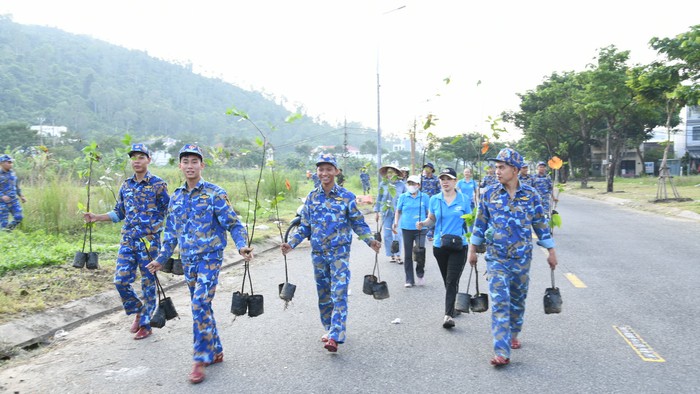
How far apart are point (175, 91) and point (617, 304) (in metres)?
145

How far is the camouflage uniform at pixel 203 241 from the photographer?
4.69 m

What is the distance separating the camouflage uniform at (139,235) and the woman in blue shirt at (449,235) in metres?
3.06

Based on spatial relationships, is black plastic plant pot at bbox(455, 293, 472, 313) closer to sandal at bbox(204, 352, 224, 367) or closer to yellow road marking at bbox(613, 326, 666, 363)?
yellow road marking at bbox(613, 326, 666, 363)

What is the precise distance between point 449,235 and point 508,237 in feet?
4.25

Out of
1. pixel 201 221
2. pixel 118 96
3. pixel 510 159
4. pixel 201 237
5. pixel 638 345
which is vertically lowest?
pixel 638 345

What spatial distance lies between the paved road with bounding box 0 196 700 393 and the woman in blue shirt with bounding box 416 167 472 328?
1.34 ft

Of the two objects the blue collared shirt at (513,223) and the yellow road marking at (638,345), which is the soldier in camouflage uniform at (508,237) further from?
the yellow road marking at (638,345)

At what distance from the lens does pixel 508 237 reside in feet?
16.0

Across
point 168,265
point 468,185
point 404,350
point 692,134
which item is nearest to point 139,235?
point 168,265

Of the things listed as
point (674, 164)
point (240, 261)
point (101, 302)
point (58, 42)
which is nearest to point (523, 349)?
point (101, 302)

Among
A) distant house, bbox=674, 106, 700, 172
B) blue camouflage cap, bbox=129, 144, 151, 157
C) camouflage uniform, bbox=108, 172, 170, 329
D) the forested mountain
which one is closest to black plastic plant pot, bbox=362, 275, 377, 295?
camouflage uniform, bbox=108, 172, 170, 329

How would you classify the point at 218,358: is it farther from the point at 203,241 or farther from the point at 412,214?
the point at 412,214

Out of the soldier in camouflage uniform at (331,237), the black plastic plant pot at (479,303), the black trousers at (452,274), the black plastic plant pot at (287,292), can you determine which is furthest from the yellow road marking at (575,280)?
the black plastic plant pot at (287,292)

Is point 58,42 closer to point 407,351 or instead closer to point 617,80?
point 617,80
